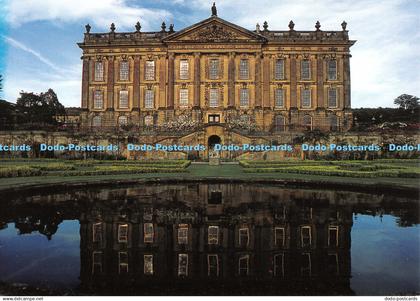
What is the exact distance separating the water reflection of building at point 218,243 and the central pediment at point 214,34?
37.1 m

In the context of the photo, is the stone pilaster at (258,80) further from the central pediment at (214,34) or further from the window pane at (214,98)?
the window pane at (214,98)

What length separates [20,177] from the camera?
21156mm

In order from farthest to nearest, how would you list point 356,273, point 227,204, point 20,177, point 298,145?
point 298,145
point 20,177
point 227,204
point 356,273

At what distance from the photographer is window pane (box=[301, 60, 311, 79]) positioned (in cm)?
4812

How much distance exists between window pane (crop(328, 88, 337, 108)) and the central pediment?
11941 millimetres

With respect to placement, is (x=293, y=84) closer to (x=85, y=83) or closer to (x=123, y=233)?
(x=85, y=83)

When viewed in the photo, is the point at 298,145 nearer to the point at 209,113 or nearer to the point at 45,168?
the point at 209,113

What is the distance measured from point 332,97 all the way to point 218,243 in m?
43.9

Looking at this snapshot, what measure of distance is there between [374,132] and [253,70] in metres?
18.0

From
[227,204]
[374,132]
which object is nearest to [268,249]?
[227,204]

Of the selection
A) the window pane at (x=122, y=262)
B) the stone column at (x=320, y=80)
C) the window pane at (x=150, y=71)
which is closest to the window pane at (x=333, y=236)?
the window pane at (x=122, y=262)

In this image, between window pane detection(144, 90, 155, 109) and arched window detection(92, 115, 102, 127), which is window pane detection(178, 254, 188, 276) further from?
arched window detection(92, 115, 102, 127)

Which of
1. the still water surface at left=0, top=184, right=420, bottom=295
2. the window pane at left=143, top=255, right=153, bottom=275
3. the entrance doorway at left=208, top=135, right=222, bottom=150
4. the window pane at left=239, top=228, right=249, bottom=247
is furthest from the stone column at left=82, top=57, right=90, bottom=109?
the window pane at left=143, top=255, right=153, bottom=275

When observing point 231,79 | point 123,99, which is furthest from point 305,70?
point 123,99
